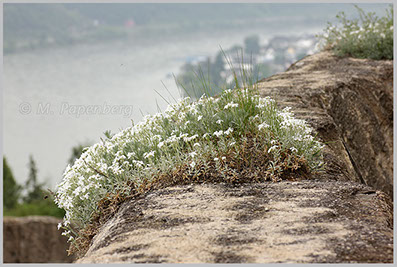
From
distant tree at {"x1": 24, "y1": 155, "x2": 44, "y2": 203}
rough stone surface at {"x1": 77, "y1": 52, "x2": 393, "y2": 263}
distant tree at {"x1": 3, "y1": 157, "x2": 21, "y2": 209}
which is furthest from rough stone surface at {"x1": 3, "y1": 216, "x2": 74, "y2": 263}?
rough stone surface at {"x1": 77, "y1": 52, "x2": 393, "y2": 263}

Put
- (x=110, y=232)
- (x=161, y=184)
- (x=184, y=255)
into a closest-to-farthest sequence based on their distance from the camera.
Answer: (x=184, y=255), (x=110, y=232), (x=161, y=184)

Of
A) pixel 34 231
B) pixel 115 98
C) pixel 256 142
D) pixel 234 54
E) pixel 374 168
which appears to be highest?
pixel 234 54

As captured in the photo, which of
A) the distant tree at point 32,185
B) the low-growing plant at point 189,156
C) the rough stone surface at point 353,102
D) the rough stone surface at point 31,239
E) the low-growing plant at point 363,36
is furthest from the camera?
the distant tree at point 32,185

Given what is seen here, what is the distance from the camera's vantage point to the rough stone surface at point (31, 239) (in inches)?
308

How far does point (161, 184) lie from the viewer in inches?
110

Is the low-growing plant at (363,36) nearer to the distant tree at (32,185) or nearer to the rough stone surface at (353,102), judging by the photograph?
the rough stone surface at (353,102)

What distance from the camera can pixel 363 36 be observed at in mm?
6480

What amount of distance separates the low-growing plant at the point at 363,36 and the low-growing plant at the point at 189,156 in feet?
12.2

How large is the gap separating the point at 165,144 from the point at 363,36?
4610 mm

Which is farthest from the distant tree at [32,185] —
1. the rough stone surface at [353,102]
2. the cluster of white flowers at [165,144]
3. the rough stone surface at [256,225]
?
the rough stone surface at [256,225]

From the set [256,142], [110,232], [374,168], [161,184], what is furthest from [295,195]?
[374,168]

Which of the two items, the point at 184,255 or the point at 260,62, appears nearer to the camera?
the point at 184,255

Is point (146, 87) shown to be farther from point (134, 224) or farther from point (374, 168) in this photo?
point (374, 168)

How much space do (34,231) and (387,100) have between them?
6.02 m
